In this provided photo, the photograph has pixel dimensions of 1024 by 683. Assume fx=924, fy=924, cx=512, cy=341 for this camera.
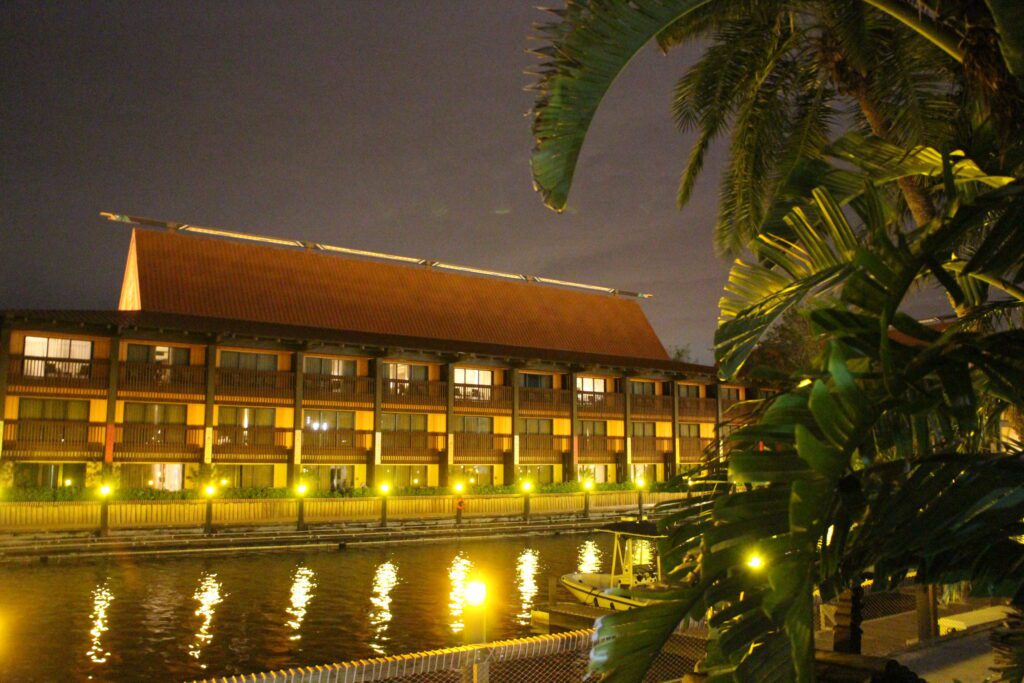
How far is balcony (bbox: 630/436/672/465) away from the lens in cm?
5562

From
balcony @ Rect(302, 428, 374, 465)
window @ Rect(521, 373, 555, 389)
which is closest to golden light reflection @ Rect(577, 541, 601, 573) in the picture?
balcony @ Rect(302, 428, 374, 465)

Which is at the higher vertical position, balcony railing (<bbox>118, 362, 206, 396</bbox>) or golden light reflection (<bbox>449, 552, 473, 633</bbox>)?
balcony railing (<bbox>118, 362, 206, 396</bbox>)

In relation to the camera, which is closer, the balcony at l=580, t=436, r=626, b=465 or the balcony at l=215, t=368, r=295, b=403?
the balcony at l=215, t=368, r=295, b=403

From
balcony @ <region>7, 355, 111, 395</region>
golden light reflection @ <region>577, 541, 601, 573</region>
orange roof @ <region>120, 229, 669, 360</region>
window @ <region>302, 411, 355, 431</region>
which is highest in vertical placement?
orange roof @ <region>120, 229, 669, 360</region>

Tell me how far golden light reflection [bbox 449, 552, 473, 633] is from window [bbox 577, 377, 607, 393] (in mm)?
23229

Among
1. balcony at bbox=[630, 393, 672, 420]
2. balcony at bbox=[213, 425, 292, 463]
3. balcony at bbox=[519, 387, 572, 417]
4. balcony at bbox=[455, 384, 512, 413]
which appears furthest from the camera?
balcony at bbox=[630, 393, 672, 420]

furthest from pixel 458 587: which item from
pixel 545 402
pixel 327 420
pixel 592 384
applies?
pixel 592 384

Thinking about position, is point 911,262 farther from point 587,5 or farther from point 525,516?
point 525,516

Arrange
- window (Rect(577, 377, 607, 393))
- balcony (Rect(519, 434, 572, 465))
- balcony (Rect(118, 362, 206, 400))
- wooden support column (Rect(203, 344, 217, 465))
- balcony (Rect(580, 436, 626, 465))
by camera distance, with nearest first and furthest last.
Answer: balcony (Rect(118, 362, 206, 400)) → wooden support column (Rect(203, 344, 217, 465)) → balcony (Rect(519, 434, 572, 465)) → balcony (Rect(580, 436, 626, 465)) → window (Rect(577, 377, 607, 393))

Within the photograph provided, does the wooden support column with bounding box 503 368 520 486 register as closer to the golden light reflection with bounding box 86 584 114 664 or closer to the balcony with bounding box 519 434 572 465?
the balcony with bounding box 519 434 572 465

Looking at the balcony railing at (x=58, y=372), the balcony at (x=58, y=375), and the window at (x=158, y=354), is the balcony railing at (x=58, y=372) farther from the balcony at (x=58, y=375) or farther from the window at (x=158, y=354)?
the window at (x=158, y=354)

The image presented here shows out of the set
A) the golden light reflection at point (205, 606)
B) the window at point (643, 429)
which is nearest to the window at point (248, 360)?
the golden light reflection at point (205, 606)

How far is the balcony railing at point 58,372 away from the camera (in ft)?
118

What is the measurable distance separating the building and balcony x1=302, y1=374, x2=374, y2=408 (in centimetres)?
7
